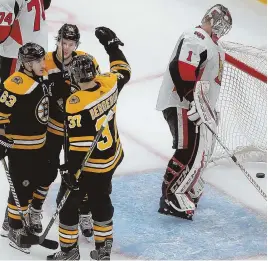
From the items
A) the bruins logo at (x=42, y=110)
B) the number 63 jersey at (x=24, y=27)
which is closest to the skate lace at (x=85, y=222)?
the bruins logo at (x=42, y=110)

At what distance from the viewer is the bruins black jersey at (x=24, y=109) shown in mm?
3256

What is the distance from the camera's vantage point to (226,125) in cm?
459

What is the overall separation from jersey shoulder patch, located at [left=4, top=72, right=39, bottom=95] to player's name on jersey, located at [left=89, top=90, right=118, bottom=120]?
306mm

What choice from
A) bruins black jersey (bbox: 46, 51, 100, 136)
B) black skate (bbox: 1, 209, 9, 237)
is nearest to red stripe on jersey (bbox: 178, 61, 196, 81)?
bruins black jersey (bbox: 46, 51, 100, 136)

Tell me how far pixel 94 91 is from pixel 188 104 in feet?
2.66

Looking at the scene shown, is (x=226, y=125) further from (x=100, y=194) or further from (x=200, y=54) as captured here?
(x=100, y=194)

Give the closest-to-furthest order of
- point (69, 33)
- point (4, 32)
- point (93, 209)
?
point (93, 209) < point (69, 33) < point (4, 32)

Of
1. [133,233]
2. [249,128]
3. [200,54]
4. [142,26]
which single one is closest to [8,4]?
[200,54]

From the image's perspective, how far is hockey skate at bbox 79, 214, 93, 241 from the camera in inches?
144

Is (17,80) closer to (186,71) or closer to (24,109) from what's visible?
(24,109)

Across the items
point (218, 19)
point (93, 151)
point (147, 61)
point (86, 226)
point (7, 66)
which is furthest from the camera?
point (147, 61)

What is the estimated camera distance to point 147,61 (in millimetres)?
5777

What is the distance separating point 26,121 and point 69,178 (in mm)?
308

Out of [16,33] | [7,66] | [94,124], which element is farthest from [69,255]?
[16,33]
